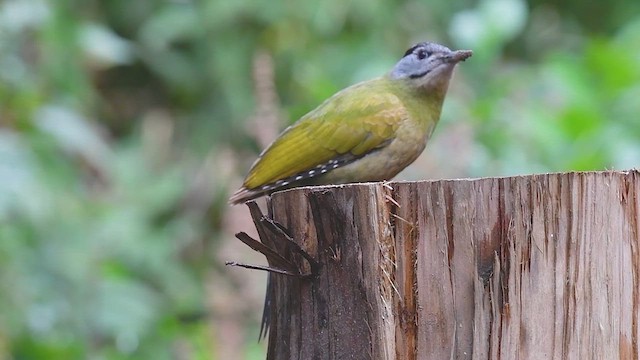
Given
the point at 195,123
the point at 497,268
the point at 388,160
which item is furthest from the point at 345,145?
the point at 195,123

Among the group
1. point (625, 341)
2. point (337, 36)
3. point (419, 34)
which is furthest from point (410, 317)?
point (419, 34)

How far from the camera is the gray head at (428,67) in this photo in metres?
4.41

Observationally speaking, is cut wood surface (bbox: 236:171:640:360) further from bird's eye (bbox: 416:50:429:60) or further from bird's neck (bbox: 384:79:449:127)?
bird's eye (bbox: 416:50:429:60)

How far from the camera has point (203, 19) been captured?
725 centimetres

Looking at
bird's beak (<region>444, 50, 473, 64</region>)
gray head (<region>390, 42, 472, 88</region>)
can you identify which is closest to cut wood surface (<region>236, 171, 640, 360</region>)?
bird's beak (<region>444, 50, 473, 64</region>)

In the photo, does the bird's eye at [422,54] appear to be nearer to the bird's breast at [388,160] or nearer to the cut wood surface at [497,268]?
the bird's breast at [388,160]

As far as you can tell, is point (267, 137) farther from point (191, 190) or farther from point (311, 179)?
point (191, 190)

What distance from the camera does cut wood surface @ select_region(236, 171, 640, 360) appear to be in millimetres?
2514

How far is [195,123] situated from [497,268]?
216 inches

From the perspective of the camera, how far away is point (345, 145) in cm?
404

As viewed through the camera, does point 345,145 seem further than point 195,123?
No

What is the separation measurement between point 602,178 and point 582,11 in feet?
19.3

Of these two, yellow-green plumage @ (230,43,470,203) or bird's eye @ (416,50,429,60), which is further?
bird's eye @ (416,50,429,60)

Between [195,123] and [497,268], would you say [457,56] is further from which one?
[195,123]
